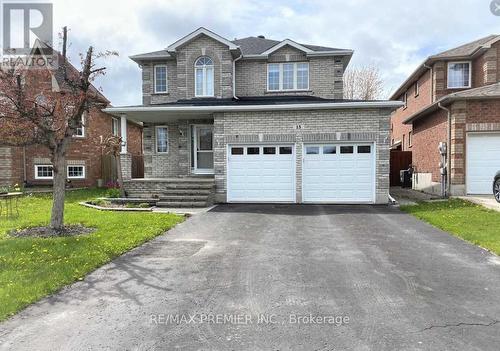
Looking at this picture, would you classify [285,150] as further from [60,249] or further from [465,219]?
[60,249]

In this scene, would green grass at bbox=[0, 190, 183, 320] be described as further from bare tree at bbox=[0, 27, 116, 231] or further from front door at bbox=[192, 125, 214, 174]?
front door at bbox=[192, 125, 214, 174]

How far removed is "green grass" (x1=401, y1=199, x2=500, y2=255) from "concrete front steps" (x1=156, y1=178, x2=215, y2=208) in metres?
6.62

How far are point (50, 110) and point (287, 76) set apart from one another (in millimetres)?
11938

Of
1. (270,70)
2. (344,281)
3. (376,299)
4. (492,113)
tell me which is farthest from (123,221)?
(492,113)

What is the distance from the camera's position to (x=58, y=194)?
8359 mm

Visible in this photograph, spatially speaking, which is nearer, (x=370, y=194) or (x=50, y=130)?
(x=50, y=130)

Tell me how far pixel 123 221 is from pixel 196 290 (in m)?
5.49

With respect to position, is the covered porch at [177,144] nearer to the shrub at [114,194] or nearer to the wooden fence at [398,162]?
the shrub at [114,194]

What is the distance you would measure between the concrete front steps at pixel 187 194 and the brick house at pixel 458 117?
9.37 meters

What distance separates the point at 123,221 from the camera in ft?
31.6

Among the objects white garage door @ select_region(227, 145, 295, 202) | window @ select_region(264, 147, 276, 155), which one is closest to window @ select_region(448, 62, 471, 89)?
white garage door @ select_region(227, 145, 295, 202)

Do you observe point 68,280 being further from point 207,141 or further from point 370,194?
point 207,141

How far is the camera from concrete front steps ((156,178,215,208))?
1302 cm

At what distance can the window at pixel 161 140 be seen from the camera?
17.5 m
